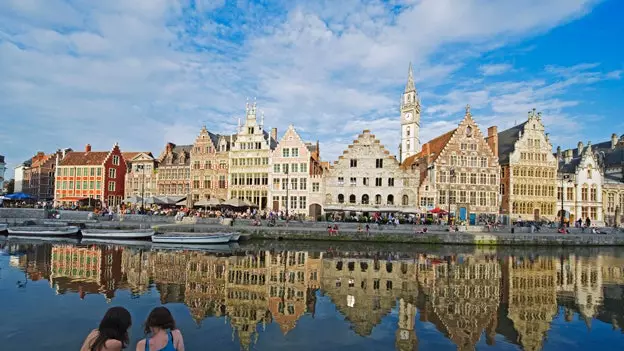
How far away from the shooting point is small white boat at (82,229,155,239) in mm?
38438

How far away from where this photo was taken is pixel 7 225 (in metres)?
42.2

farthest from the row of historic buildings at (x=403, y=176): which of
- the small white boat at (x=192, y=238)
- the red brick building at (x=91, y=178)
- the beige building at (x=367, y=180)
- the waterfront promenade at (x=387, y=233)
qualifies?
the small white boat at (x=192, y=238)

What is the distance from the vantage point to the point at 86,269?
23.0 meters

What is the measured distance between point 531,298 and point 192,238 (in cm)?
2568

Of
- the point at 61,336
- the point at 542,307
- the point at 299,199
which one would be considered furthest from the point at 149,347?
the point at 299,199

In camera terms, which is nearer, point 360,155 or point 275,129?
point 360,155

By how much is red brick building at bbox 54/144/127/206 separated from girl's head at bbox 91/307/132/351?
218 feet

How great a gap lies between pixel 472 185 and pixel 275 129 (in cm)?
2922

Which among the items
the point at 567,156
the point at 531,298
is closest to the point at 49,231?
the point at 531,298

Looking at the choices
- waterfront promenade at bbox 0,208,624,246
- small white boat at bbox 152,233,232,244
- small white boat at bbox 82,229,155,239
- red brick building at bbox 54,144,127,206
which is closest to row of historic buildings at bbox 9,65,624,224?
red brick building at bbox 54,144,127,206

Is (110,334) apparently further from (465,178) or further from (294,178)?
(465,178)

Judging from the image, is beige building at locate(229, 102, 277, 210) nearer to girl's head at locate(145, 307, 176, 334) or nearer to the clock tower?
the clock tower

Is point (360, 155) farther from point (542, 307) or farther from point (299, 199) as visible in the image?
point (542, 307)

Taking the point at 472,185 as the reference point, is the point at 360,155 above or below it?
above
